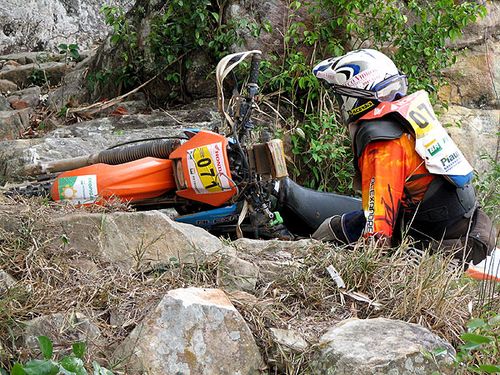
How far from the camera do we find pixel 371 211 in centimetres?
433

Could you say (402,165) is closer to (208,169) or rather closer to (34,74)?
(208,169)

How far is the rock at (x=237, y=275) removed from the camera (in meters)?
3.30

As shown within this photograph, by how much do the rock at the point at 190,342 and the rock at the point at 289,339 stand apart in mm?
109

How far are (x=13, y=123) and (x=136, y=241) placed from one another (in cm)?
434

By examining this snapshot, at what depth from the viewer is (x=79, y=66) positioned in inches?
346

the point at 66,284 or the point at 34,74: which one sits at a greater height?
the point at 34,74

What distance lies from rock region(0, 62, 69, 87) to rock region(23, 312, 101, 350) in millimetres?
6497

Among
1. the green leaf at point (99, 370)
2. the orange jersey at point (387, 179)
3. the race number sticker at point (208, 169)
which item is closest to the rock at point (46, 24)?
the race number sticker at point (208, 169)

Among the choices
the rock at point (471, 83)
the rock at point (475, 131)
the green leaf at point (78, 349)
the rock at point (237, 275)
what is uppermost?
the green leaf at point (78, 349)

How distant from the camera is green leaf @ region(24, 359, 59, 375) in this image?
93.0 inches

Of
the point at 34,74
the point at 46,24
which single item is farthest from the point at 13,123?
the point at 46,24

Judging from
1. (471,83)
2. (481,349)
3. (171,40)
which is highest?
(171,40)

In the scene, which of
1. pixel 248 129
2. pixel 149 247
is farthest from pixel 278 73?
pixel 149 247

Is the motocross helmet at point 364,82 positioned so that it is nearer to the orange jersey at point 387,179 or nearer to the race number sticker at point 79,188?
the orange jersey at point 387,179
